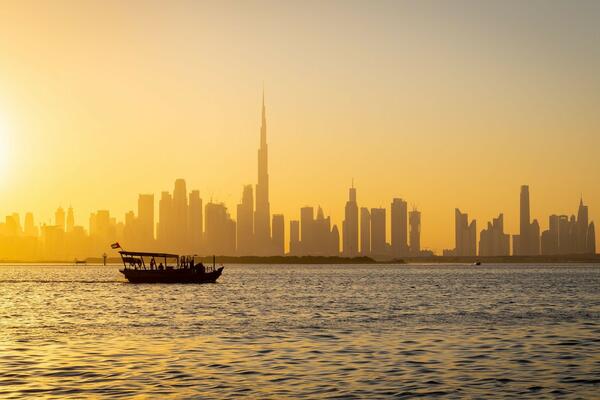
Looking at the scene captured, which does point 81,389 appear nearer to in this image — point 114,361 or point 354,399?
point 114,361

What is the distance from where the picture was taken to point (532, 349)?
1761 inches

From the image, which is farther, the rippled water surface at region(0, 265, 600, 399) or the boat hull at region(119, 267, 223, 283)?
the boat hull at region(119, 267, 223, 283)

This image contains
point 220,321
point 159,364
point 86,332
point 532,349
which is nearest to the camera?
point 159,364

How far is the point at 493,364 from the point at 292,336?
16154 mm

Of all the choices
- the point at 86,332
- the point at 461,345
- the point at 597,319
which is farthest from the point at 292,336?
the point at 597,319

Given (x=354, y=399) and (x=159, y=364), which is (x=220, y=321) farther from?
(x=354, y=399)

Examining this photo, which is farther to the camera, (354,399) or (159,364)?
(159,364)

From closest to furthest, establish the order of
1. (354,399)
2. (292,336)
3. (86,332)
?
(354,399) → (292,336) → (86,332)

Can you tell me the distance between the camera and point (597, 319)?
65.7m

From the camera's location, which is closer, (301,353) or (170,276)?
(301,353)

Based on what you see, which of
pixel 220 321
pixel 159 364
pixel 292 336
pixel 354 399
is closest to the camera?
pixel 354 399

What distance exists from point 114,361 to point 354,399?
47.7 ft

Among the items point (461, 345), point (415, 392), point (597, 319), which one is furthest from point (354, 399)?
point (597, 319)

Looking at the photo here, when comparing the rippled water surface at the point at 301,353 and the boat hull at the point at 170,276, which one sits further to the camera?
the boat hull at the point at 170,276
